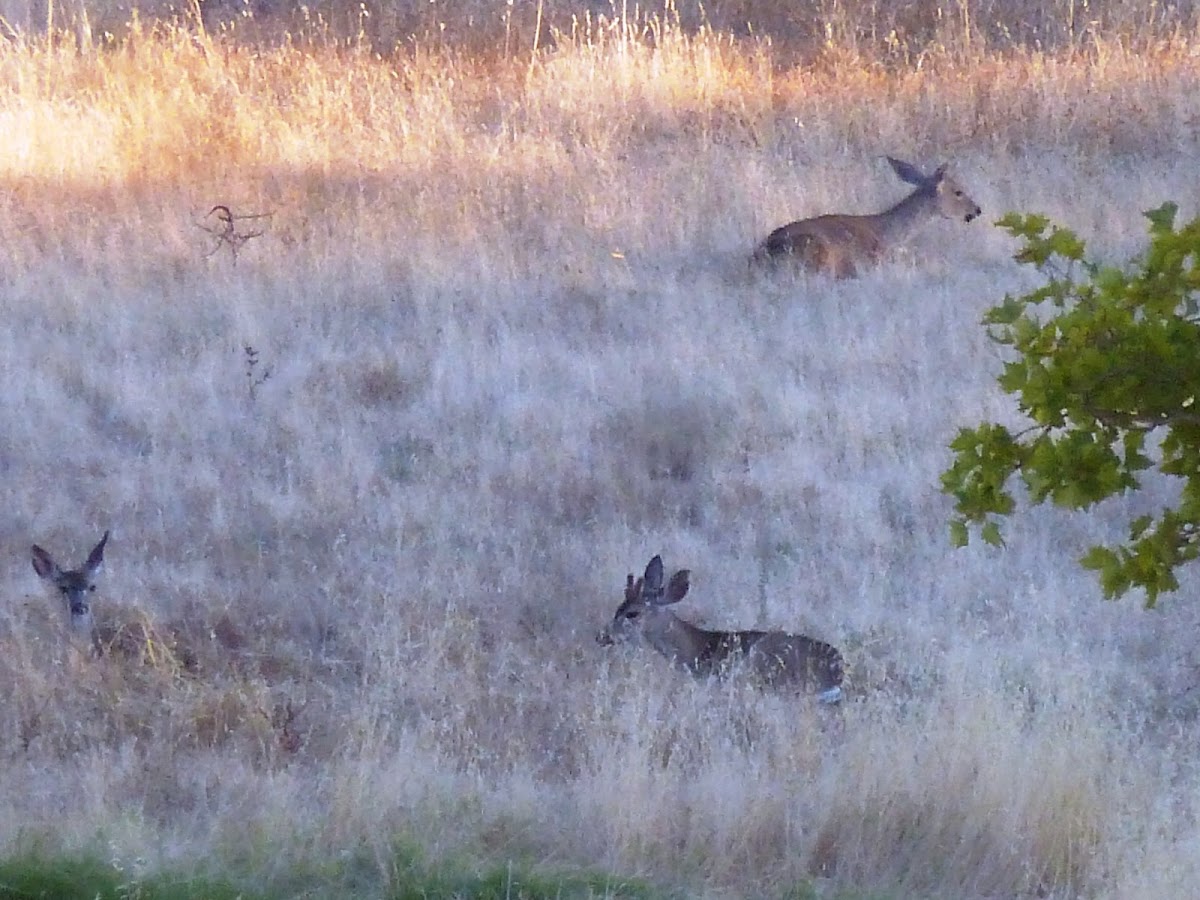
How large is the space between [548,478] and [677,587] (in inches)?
60.6

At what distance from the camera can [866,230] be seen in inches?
448

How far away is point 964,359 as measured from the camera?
9.59 meters

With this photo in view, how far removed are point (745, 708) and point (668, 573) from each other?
4.40 feet

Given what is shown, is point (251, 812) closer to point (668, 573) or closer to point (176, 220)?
point (668, 573)

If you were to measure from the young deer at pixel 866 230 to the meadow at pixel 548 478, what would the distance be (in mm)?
171

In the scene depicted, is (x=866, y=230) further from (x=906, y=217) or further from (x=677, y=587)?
(x=677, y=587)

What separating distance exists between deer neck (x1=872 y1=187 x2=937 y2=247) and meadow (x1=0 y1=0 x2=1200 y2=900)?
0.20 metres

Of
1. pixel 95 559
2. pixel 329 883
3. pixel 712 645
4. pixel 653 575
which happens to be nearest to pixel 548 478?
pixel 653 575

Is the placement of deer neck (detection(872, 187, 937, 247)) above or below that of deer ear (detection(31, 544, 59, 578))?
above

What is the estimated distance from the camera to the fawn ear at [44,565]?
6.91 meters

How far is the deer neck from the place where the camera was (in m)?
11.6

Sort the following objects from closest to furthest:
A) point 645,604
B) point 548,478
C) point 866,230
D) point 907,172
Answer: point 645,604, point 548,478, point 866,230, point 907,172

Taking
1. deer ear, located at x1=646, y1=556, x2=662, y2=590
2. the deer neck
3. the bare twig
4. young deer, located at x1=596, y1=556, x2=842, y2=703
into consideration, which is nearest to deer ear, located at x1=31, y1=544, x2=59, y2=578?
young deer, located at x1=596, y1=556, x2=842, y2=703

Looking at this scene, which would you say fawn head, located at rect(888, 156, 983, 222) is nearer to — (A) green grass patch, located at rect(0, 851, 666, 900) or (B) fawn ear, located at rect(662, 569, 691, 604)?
(B) fawn ear, located at rect(662, 569, 691, 604)
